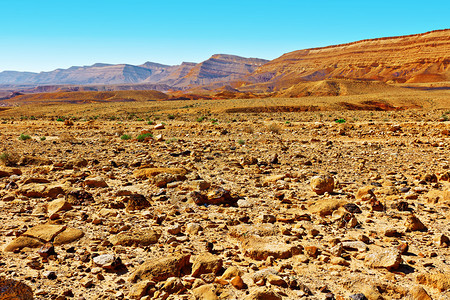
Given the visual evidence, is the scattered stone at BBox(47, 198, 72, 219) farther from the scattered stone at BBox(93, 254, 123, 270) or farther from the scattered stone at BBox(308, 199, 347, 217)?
the scattered stone at BBox(308, 199, 347, 217)

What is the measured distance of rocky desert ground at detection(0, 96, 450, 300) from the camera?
3223 millimetres

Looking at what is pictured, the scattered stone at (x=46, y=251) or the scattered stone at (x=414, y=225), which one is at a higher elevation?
the scattered stone at (x=414, y=225)

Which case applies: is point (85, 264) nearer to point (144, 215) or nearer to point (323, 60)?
point (144, 215)

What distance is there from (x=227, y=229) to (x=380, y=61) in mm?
118128

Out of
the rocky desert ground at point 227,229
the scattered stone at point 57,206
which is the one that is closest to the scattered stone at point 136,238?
the rocky desert ground at point 227,229

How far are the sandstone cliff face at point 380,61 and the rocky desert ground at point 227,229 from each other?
82.0 meters

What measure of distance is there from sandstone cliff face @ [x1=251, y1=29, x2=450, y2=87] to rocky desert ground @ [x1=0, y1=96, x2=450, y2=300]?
82.0 metres

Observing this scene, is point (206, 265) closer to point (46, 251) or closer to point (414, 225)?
point (46, 251)

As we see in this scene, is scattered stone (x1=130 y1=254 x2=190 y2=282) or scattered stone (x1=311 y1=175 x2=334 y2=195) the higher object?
scattered stone (x1=311 y1=175 x2=334 y2=195)

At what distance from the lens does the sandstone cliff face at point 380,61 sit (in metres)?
93.2

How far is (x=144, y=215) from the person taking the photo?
497cm

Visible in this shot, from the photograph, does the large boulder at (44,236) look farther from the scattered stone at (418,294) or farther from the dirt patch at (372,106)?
the dirt patch at (372,106)

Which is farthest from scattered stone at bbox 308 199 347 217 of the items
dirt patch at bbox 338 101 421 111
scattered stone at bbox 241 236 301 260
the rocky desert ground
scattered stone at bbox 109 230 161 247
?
dirt patch at bbox 338 101 421 111

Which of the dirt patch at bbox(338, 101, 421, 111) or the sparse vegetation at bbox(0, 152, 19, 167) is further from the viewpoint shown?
the dirt patch at bbox(338, 101, 421, 111)
